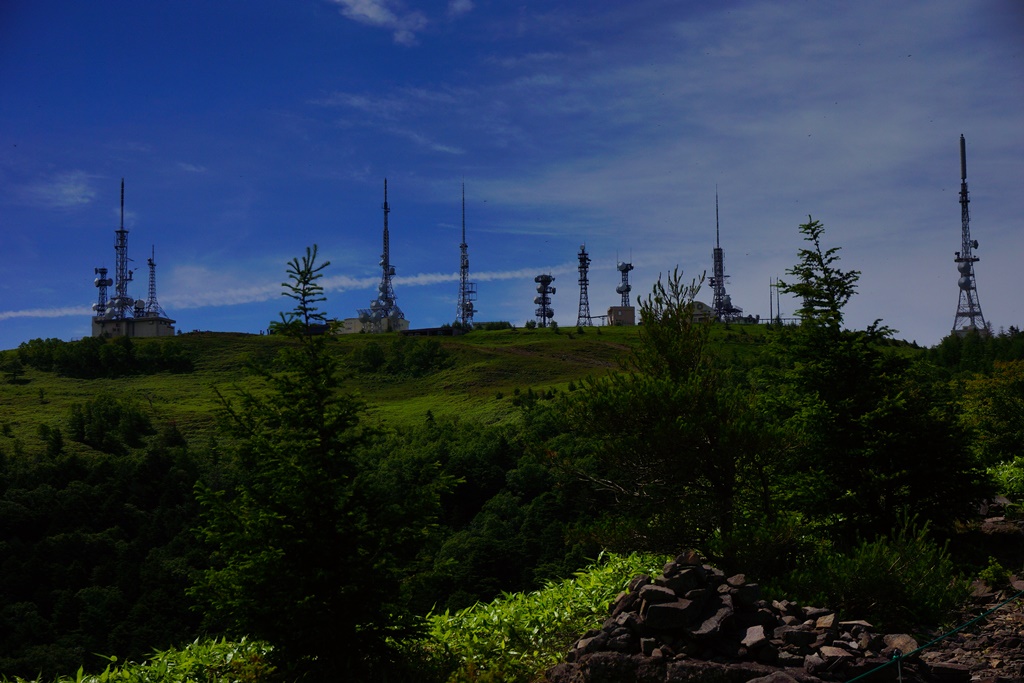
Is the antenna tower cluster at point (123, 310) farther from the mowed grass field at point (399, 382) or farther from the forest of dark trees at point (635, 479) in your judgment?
the forest of dark trees at point (635, 479)

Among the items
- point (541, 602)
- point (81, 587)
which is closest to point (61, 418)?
point (81, 587)

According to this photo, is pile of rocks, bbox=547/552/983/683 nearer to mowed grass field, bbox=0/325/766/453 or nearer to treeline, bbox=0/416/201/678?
treeline, bbox=0/416/201/678

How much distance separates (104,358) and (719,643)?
76.6m

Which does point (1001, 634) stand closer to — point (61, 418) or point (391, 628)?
point (391, 628)

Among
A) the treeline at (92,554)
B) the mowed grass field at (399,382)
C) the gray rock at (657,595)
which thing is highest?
the mowed grass field at (399,382)

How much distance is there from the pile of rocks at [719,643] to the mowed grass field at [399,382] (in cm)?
3567

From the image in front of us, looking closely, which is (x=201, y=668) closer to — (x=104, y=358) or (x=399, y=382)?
(x=399, y=382)

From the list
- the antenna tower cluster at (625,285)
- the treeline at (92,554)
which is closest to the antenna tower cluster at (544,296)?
the antenna tower cluster at (625,285)

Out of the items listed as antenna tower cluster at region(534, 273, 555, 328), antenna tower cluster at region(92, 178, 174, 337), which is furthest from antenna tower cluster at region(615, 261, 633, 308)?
antenna tower cluster at region(92, 178, 174, 337)

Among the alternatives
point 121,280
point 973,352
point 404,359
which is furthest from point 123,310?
point 973,352

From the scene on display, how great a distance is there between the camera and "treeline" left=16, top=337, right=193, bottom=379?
234 ft

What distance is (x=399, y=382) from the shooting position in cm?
6397

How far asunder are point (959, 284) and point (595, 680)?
246 ft

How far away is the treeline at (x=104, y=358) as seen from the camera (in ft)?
234
